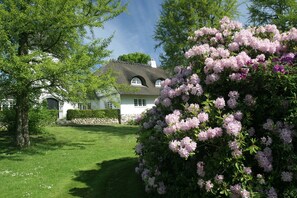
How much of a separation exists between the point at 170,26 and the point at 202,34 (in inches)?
765

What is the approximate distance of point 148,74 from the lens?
4700 cm

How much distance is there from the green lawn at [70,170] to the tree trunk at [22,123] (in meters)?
0.57

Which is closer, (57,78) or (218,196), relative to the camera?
(218,196)

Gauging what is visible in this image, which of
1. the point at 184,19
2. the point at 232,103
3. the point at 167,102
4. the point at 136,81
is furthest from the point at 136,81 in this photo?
the point at 232,103

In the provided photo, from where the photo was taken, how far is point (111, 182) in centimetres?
994

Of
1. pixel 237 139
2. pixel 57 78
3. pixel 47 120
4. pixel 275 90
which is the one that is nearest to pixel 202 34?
pixel 275 90

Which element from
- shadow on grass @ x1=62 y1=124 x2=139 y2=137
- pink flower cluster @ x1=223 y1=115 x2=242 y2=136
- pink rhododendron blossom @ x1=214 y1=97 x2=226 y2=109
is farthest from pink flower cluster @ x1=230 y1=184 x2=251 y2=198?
shadow on grass @ x1=62 y1=124 x2=139 y2=137

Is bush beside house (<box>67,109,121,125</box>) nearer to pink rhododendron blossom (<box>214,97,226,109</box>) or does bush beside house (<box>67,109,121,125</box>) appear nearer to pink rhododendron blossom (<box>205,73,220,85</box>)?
pink rhododendron blossom (<box>205,73,220,85</box>)

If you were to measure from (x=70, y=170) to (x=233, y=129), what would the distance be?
7720 mm

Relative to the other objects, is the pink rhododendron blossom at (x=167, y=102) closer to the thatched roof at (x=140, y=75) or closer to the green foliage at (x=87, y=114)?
the green foliage at (x=87, y=114)

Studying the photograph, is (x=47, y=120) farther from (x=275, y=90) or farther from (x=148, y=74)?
(x=148, y=74)

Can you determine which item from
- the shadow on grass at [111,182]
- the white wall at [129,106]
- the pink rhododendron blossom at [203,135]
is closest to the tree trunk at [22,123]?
the shadow on grass at [111,182]

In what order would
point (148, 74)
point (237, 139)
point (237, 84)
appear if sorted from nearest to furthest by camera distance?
point (237, 139) < point (237, 84) < point (148, 74)

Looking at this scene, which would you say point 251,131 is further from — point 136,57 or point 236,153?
point 136,57
